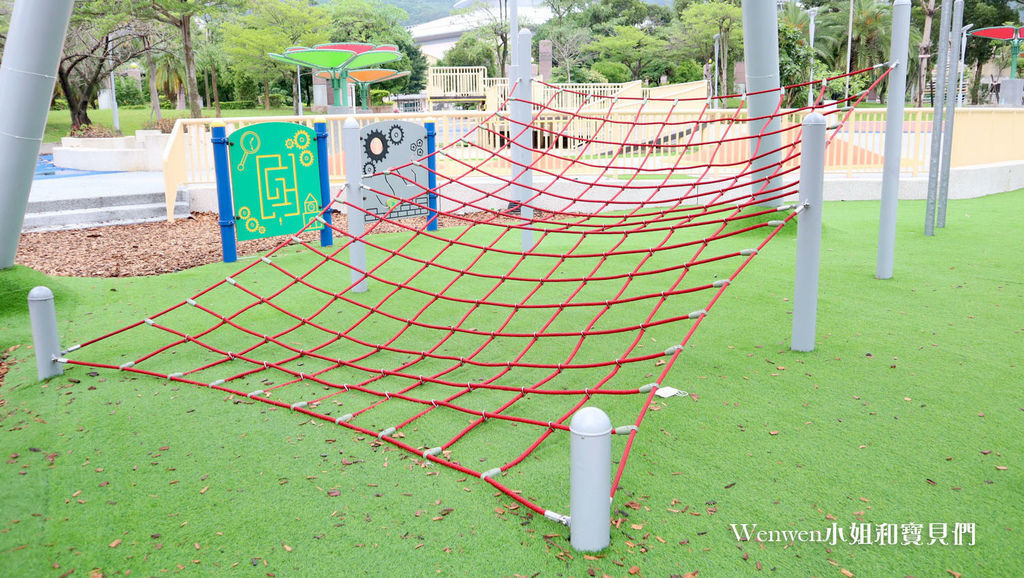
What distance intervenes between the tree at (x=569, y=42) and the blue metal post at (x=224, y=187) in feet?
105

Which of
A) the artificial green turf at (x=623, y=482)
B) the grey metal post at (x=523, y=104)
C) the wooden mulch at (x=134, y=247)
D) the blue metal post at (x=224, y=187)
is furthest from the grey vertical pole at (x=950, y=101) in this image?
the blue metal post at (x=224, y=187)

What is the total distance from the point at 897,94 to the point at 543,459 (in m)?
3.25

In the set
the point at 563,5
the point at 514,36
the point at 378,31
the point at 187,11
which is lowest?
the point at 514,36

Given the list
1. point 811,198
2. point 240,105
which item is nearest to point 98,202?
point 811,198

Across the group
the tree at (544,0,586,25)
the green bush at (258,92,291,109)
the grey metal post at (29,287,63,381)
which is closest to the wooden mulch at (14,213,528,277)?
the grey metal post at (29,287,63,381)

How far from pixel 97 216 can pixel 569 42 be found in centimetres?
3194

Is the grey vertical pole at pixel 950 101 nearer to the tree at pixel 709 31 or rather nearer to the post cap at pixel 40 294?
the post cap at pixel 40 294

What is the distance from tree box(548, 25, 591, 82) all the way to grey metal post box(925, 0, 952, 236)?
31.7 metres

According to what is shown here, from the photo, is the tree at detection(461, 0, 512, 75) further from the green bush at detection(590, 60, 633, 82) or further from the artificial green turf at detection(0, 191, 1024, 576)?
the artificial green turf at detection(0, 191, 1024, 576)

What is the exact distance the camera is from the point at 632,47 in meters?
36.8

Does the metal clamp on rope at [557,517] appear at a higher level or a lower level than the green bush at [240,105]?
lower

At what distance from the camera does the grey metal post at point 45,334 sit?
3.16 m

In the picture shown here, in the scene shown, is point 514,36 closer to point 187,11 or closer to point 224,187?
point 224,187

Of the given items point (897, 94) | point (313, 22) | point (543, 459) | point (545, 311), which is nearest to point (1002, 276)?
point (897, 94)
